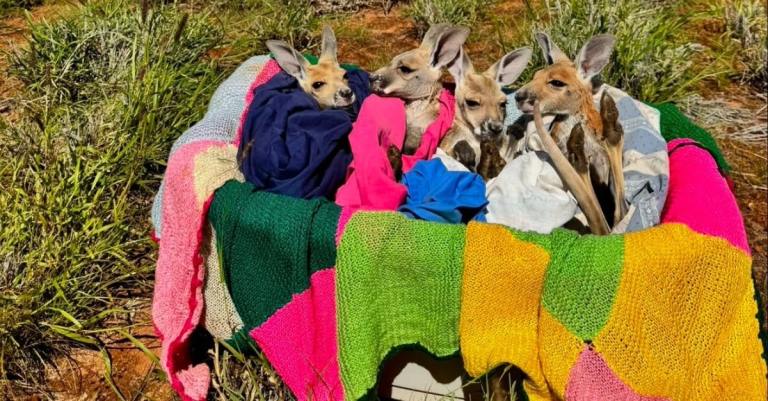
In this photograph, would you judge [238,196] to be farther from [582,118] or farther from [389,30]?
[389,30]

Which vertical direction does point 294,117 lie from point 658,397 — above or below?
above

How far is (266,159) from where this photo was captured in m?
3.09

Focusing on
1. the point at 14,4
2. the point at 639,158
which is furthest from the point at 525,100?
the point at 14,4

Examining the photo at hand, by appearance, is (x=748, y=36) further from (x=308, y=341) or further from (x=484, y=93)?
(x=308, y=341)

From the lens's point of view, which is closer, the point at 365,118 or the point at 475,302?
the point at 475,302

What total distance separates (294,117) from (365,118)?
34cm

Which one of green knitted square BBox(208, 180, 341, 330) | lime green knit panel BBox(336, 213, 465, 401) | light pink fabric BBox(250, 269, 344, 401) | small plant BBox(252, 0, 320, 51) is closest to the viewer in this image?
lime green knit panel BBox(336, 213, 465, 401)

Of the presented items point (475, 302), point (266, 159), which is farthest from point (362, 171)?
point (475, 302)


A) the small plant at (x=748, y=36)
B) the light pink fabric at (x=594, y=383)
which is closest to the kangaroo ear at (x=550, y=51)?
the light pink fabric at (x=594, y=383)

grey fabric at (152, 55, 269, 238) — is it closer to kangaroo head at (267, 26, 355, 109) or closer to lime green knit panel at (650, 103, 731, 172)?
kangaroo head at (267, 26, 355, 109)

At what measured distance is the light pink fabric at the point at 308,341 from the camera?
8.98 ft

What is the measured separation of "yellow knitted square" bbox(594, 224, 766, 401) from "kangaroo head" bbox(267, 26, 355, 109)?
177 centimetres

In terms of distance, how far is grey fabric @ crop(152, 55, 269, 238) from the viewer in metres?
3.18

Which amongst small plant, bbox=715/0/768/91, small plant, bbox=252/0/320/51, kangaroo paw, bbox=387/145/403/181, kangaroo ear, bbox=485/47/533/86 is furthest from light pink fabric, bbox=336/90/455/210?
small plant, bbox=715/0/768/91
